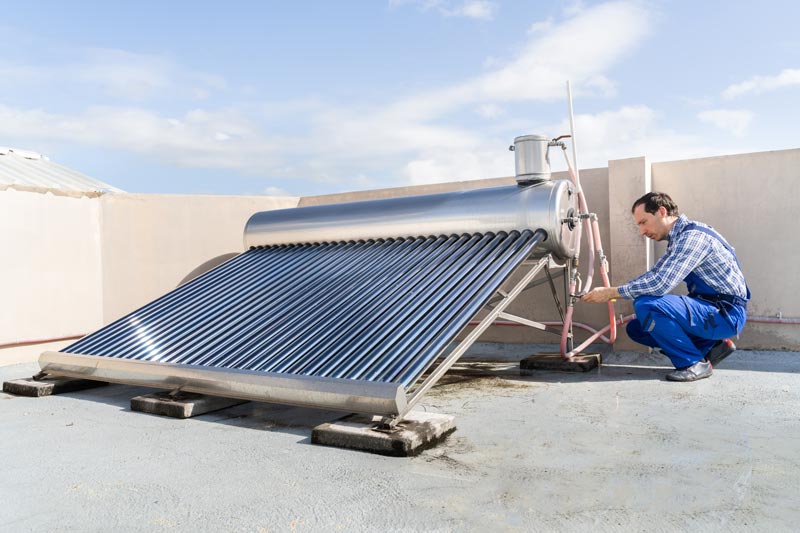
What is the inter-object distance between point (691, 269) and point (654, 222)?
0.50m

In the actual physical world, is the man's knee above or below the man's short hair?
below

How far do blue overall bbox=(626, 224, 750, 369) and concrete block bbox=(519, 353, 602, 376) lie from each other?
23.9 inches

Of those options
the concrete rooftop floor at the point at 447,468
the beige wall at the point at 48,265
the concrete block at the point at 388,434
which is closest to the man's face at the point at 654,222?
the concrete rooftop floor at the point at 447,468

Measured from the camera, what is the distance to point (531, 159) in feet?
16.0

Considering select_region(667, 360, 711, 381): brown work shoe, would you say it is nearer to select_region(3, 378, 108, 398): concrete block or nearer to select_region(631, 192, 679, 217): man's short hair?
select_region(631, 192, 679, 217): man's short hair

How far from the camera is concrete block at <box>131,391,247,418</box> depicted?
147 inches

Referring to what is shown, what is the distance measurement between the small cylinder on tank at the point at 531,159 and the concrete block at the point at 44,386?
358 centimetres

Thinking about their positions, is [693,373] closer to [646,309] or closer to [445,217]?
[646,309]

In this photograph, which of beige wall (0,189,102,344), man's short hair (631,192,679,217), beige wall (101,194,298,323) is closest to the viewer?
man's short hair (631,192,679,217)

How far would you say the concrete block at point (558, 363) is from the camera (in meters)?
5.11

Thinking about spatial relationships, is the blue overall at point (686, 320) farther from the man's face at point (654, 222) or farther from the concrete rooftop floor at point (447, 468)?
the concrete rooftop floor at point (447, 468)

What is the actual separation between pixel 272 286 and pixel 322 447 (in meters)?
1.82

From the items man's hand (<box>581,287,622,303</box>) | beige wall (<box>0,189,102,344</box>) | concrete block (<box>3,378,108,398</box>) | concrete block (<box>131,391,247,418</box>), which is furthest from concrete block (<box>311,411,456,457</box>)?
beige wall (<box>0,189,102,344</box>)

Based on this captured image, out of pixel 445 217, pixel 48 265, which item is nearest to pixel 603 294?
pixel 445 217
